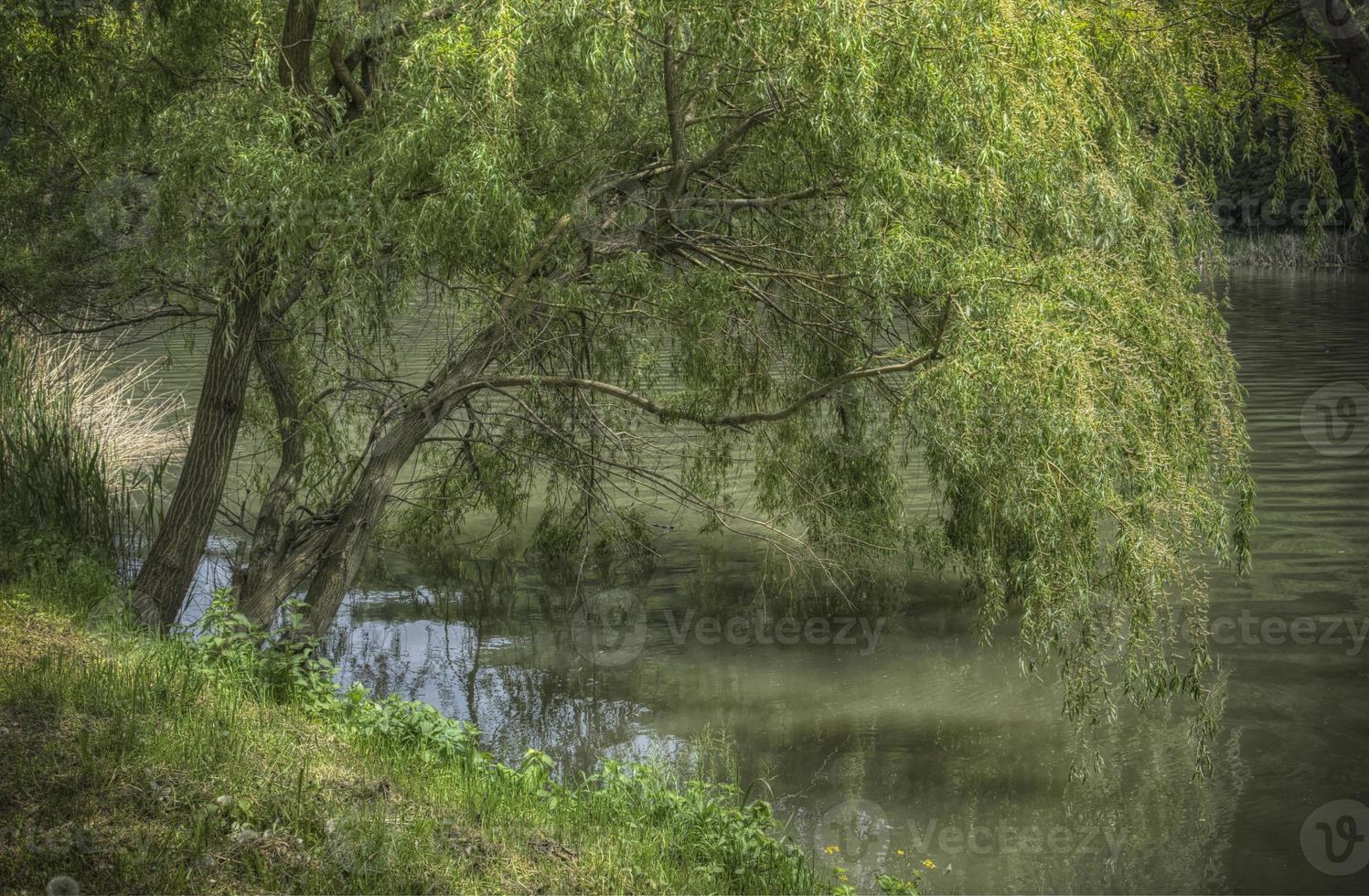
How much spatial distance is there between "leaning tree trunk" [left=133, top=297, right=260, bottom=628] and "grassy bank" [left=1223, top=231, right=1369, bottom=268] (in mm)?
30313

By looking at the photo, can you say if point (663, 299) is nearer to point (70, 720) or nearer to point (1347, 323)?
point (70, 720)

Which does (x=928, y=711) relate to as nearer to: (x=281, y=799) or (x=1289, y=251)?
(x=281, y=799)

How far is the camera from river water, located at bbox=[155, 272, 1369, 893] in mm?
5762

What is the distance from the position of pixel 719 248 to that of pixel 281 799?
4.28 metres

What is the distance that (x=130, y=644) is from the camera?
5.74m

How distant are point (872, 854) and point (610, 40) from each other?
3.72 meters

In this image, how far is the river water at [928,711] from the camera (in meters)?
5.76

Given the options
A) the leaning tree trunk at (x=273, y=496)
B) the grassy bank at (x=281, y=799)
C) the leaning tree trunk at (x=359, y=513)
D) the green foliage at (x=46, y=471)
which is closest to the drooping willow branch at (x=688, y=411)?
the leaning tree trunk at (x=359, y=513)

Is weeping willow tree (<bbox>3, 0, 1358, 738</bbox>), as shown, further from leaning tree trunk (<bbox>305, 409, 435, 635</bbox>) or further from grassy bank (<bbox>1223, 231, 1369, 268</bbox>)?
grassy bank (<bbox>1223, 231, 1369, 268</bbox>)

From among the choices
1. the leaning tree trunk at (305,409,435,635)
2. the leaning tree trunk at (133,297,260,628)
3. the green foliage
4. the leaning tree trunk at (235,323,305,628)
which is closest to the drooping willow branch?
the leaning tree trunk at (305,409,435,635)

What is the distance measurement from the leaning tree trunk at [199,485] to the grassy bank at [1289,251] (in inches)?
1193

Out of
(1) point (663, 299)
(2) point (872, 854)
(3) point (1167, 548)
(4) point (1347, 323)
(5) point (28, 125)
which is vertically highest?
(4) point (1347, 323)

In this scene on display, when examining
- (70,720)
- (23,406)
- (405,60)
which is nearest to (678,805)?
(70,720)

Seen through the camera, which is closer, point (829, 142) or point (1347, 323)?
point (829, 142)
